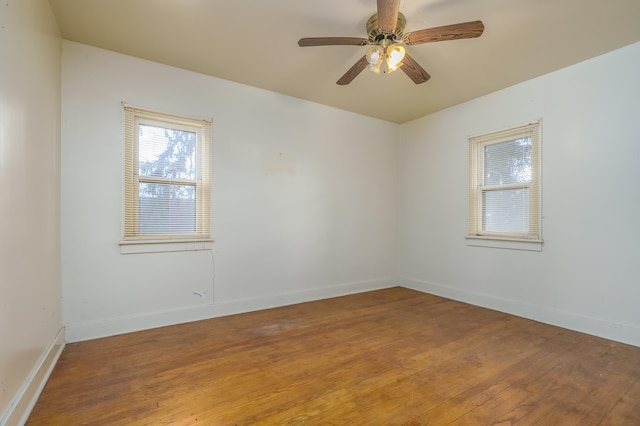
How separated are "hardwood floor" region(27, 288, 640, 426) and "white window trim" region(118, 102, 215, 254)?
82 cm

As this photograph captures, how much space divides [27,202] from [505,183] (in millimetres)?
4418

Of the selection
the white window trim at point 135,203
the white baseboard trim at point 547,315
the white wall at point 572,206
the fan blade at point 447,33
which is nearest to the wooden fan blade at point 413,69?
the fan blade at point 447,33

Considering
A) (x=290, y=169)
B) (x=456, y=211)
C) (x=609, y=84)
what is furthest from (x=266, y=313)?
(x=609, y=84)

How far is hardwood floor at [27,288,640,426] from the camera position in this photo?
1.66 m

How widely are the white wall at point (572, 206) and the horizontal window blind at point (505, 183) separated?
11 centimetres

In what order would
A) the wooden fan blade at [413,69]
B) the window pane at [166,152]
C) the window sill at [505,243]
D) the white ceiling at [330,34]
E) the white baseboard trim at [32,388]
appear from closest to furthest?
the white baseboard trim at [32,388] < the white ceiling at [330,34] < the wooden fan blade at [413,69] < the window pane at [166,152] < the window sill at [505,243]

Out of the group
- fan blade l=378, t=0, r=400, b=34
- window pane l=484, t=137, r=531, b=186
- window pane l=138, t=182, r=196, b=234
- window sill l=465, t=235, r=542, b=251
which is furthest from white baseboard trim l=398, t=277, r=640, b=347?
window pane l=138, t=182, r=196, b=234

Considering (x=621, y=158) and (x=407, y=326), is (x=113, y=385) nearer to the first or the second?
(x=407, y=326)

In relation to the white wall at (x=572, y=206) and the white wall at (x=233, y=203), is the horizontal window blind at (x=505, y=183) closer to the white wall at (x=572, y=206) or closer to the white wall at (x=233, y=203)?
the white wall at (x=572, y=206)

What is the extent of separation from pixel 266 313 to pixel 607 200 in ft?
11.8

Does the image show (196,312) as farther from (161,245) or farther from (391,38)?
(391,38)

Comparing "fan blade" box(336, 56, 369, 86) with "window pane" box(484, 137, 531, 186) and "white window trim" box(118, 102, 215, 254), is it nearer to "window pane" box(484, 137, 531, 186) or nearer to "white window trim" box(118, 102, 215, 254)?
"white window trim" box(118, 102, 215, 254)

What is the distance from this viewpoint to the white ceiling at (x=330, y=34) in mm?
2186

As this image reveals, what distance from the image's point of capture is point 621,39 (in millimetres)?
2561
